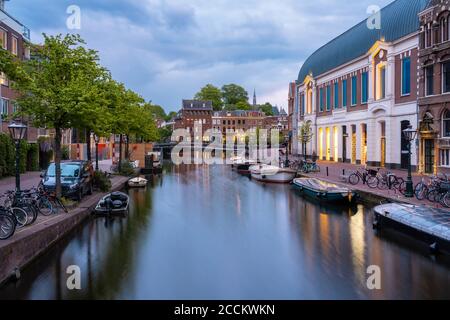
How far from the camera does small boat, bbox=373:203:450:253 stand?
13.3 m

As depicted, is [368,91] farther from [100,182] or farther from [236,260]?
[236,260]

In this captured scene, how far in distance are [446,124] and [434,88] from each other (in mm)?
2769

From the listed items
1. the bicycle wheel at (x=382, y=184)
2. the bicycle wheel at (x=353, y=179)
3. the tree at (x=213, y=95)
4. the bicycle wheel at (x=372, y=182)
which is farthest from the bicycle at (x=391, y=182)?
the tree at (x=213, y=95)

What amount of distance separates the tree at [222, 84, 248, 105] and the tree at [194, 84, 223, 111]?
9.59ft

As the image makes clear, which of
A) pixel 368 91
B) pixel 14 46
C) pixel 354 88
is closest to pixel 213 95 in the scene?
pixel 354 88

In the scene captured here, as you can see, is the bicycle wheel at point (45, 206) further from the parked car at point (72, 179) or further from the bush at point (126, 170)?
the bush at point (126, 170)

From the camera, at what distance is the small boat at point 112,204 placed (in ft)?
66.7

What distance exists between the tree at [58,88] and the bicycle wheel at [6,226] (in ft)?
24.3

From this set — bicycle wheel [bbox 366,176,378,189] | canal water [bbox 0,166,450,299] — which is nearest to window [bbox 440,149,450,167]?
bicycle wheel [bbox 366,176,378,189]

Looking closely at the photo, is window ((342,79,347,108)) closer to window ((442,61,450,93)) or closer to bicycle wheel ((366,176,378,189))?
window ((442,61,450,93))

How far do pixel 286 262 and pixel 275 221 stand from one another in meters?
7.04
